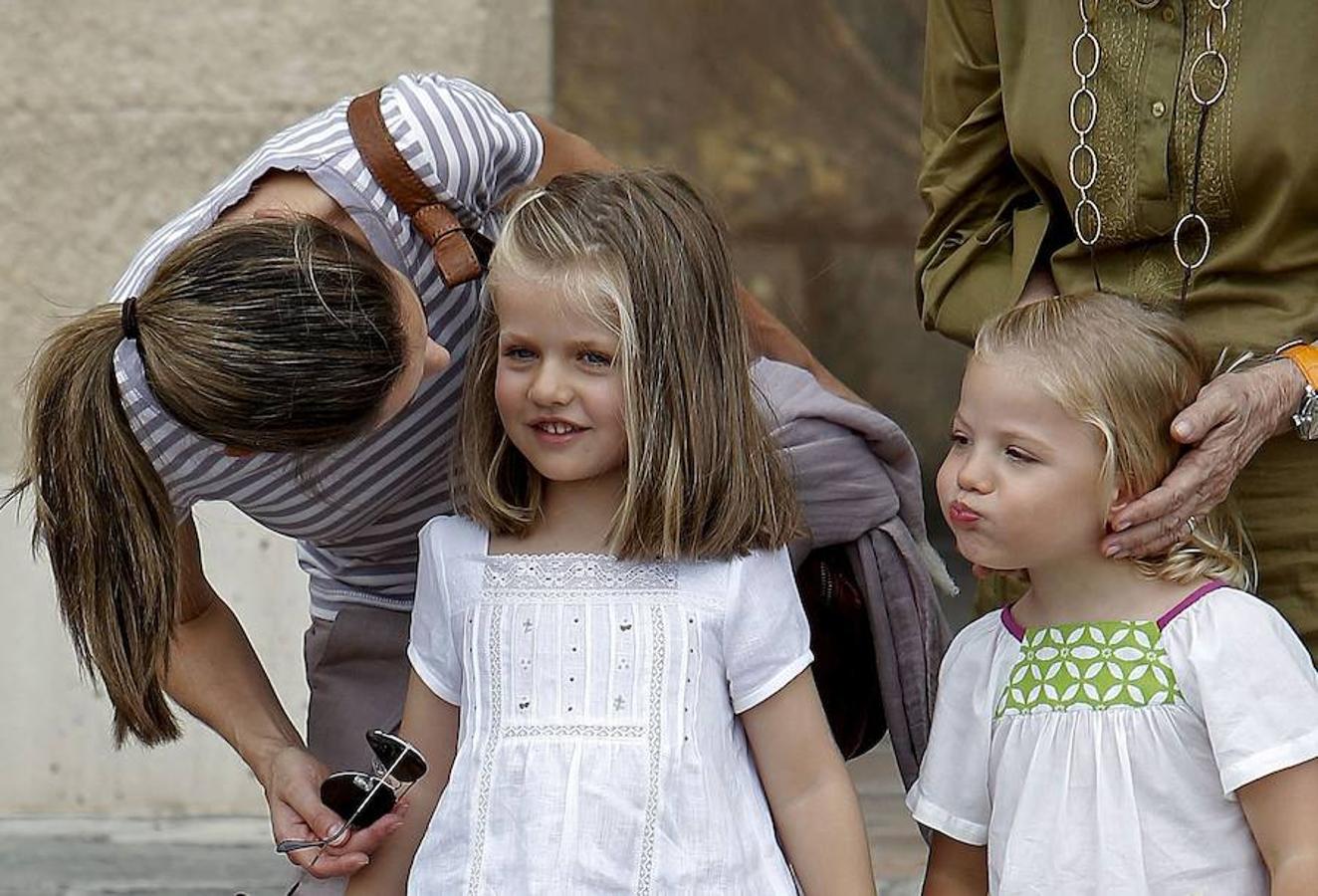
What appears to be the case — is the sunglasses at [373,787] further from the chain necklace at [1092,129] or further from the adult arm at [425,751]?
the chain necklace at [1092,129]

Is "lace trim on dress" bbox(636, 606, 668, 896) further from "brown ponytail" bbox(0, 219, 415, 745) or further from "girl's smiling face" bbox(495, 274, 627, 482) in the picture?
"brown ponytail" bbox(0, 219, 415, 745)

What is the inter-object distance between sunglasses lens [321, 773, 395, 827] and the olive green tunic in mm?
880

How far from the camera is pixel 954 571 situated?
687 centimetres

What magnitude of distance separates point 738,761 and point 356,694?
70cm

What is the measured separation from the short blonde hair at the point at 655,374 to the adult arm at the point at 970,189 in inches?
10.8

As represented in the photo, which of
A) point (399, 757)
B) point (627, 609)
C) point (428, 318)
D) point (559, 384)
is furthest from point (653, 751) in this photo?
point (428, 318)

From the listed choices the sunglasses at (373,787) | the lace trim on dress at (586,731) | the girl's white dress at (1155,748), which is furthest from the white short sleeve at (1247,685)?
the sunglasses at (373,787)

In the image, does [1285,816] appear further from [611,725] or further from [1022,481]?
[611,725]

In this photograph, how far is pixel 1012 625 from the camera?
2.55m

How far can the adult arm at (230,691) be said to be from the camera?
9.20 feet

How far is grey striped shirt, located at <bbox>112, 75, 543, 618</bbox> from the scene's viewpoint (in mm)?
2664

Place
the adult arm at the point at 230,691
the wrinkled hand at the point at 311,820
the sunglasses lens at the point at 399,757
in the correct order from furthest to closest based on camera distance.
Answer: the adult arm at the point at 230,691 < the wrinkled hand at the point at 311,820 < the sunglasses lens at the point at 399,757

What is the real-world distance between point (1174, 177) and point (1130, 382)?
0.82 ft

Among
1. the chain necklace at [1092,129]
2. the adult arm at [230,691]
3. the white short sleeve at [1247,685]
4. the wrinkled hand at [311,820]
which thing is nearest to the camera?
the white short sleeve at [1247,685]
